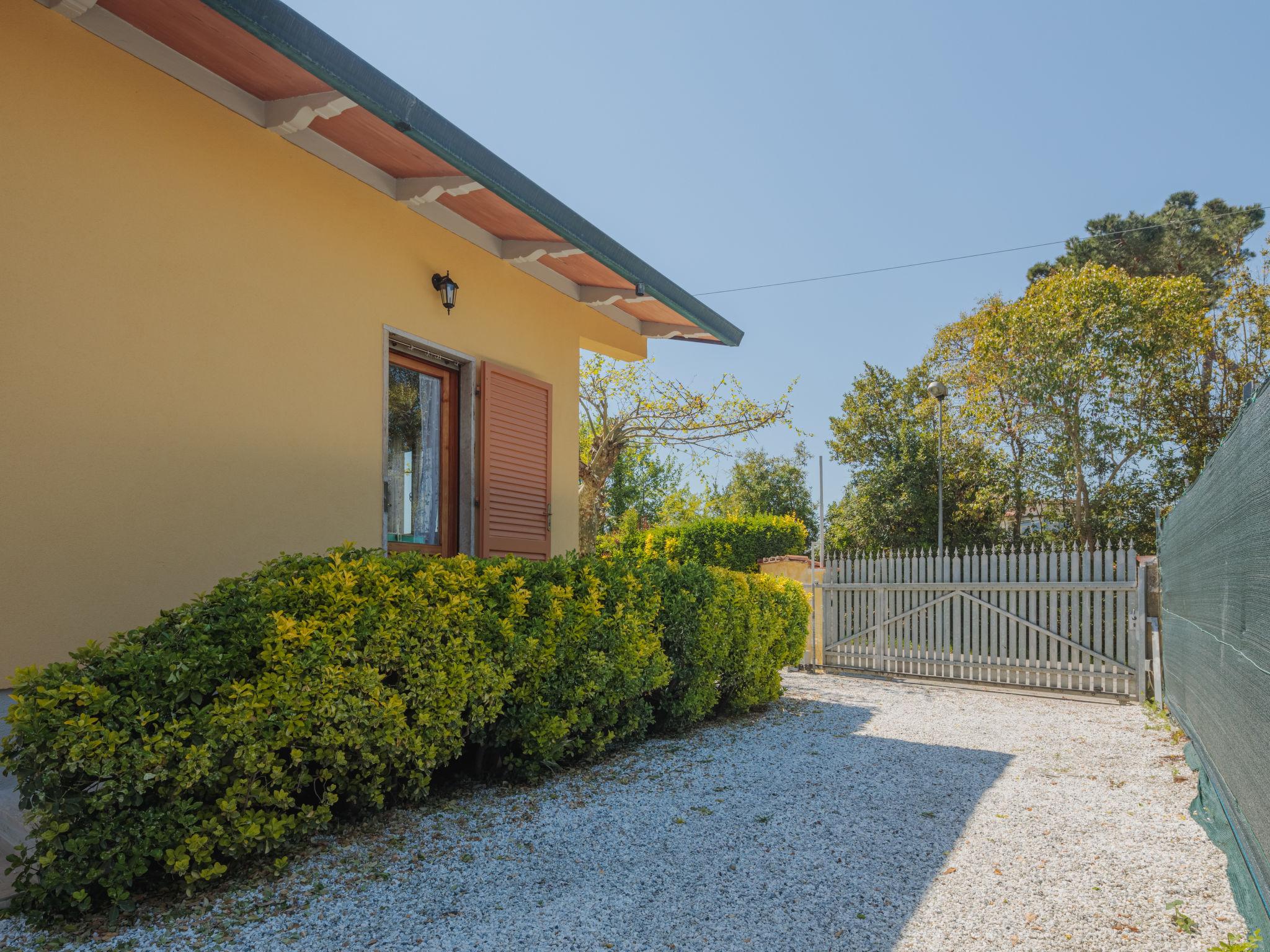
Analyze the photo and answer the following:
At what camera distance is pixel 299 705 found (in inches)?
128

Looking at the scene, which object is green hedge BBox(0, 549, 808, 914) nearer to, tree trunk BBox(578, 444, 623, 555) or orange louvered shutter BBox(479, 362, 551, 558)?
orange louvered shutter BBox(479, 362, 551, 558)

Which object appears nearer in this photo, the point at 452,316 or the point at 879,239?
the point at 452,316

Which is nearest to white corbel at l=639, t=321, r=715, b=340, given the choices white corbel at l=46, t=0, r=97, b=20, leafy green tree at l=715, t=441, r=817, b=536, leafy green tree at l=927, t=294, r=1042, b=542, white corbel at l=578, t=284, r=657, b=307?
white corbel at l=578, t=284, r=657, b=307

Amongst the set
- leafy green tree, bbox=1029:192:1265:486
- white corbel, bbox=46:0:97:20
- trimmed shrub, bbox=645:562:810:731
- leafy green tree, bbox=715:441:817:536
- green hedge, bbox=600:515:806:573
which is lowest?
trimmed shrub, bbox=645:562:810:731

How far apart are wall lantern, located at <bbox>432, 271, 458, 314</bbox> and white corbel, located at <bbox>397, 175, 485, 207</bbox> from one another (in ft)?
1.75

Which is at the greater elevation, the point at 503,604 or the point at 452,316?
the point at 452,316


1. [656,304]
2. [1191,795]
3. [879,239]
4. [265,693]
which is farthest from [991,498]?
[265,693]

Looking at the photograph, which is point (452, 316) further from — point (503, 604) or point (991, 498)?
point (991, 498)

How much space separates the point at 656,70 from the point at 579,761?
10.8 metres

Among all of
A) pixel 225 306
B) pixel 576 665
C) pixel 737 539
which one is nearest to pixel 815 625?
pixel 737 539

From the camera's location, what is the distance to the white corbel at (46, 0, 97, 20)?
12.3 ft

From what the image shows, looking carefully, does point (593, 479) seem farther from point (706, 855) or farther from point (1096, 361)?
point (1096, 361)

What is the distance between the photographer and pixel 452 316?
623 cm

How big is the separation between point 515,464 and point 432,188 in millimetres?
2215
